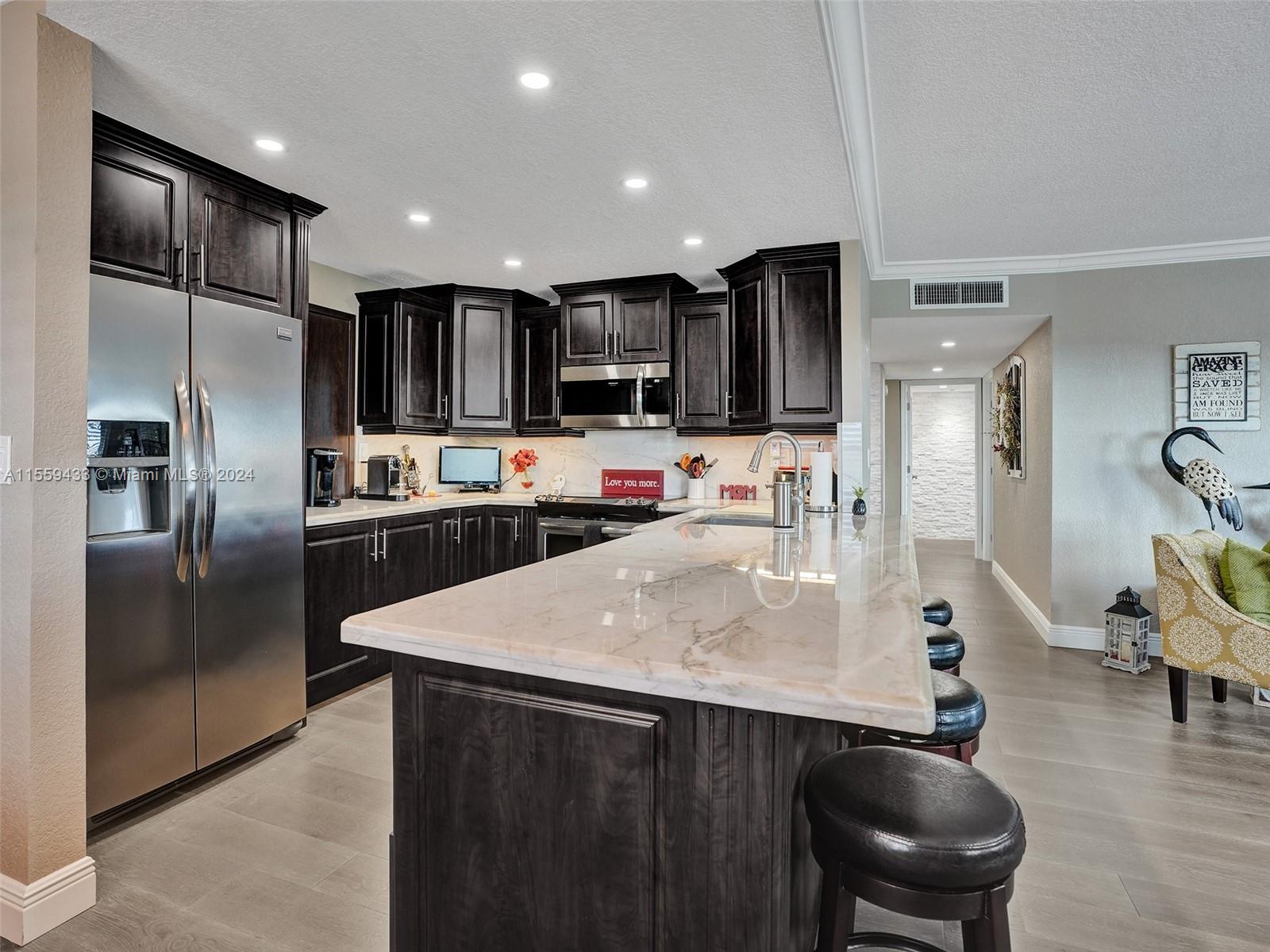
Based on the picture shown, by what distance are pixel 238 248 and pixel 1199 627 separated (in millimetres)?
4467

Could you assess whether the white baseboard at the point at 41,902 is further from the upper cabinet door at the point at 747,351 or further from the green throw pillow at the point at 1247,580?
the green throw pillow at the point at 1247,580

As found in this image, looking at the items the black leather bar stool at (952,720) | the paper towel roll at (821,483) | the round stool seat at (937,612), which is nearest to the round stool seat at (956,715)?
the black leather bar stool at (952,720)

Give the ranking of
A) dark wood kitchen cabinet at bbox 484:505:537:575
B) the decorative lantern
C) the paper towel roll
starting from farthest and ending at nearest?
1. dark wood kitchen cabinet at bbox 484:505:537:575
2. the decorative lantern
3. the paper towel roll

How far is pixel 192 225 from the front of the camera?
8.37 ft

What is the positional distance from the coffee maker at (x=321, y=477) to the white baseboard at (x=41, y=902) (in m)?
2.11

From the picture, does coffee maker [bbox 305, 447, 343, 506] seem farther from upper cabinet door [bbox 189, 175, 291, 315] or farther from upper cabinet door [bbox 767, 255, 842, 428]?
upper cabinet door [bbox 767, 255, 842, 428]

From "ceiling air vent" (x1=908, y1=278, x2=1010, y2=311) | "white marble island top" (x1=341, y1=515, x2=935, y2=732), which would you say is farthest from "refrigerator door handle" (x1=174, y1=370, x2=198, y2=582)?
"ceiling air vent" (x1=908, y1=278, x2=1010, y2=311)

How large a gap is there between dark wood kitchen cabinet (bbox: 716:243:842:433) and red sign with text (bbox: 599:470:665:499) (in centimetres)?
96

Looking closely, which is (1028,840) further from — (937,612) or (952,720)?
(952,720)

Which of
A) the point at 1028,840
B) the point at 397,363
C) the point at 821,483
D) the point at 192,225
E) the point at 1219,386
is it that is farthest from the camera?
the point at 397,363

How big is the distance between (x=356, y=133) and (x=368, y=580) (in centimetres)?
216

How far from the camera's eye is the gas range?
4258mm

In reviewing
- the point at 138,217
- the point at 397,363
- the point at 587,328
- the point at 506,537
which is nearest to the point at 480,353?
the point at 397,363

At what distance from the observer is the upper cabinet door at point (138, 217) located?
224 cm
